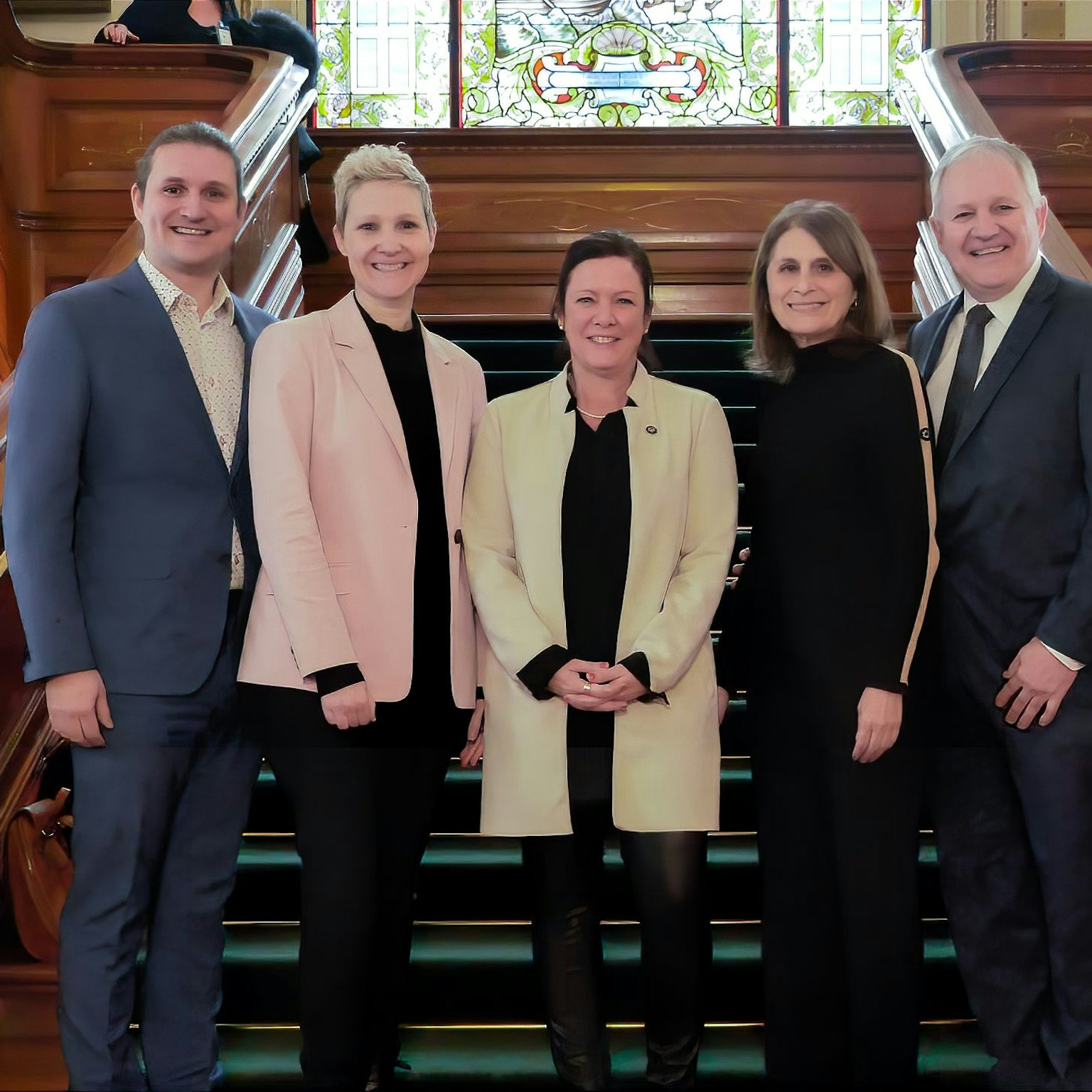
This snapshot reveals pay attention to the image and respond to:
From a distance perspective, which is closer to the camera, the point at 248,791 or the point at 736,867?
the point at 248,791

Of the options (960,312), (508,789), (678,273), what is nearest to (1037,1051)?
(508,789)

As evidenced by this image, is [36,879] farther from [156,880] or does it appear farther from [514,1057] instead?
[514,1057]

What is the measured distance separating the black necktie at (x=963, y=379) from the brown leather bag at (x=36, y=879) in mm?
1997

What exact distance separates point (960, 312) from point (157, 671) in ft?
5.85

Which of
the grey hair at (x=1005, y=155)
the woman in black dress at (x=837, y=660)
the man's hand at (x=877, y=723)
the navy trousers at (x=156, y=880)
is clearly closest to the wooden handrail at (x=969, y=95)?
the grey hair at (x=1005, y=155)

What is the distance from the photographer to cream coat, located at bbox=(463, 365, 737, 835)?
95.3 inches

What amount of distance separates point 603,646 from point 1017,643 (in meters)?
0.79

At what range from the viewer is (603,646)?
244 cm

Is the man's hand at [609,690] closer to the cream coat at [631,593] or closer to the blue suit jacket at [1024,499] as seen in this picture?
the cream coat at [631,593]

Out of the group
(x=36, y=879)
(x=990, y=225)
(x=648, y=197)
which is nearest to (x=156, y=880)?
(x=36, y=879)

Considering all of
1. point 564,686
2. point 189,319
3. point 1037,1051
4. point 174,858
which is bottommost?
Answer: point 1037,1051

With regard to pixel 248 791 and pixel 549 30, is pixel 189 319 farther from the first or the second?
pixel 549 30

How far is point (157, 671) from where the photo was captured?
7.88 ft

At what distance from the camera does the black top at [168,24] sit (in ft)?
18.2
